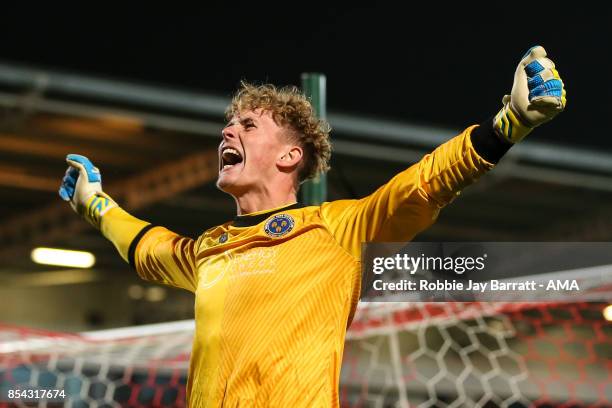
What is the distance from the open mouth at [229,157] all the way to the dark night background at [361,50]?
7117 mm

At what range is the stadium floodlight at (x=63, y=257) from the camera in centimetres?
1859

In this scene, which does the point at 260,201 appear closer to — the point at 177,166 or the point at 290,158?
the point at 290,158

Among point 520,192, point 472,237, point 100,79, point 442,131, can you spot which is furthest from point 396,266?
point 472,237

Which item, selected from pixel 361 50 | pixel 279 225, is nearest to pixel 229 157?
pixel 279 225

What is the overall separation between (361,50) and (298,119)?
26.5 feet

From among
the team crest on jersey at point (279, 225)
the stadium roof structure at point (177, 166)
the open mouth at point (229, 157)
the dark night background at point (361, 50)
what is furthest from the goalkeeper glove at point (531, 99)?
the dark night background at point (361, 50)

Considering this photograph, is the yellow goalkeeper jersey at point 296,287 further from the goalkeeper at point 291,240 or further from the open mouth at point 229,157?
the open mouth at point 229,157

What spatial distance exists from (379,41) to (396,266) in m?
8.08

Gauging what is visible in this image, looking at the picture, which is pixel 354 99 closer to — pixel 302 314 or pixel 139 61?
pixel 139 61

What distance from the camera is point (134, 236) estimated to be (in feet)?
12.3

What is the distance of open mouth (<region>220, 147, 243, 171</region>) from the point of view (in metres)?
3.36

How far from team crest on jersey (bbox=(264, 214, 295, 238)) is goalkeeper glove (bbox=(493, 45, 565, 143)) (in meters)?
0.78

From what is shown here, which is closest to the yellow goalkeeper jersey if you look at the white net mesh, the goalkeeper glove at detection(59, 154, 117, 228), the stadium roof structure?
the goalkeeper glove at detection(59, 154, 117, 228)

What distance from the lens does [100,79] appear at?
10.5 m
